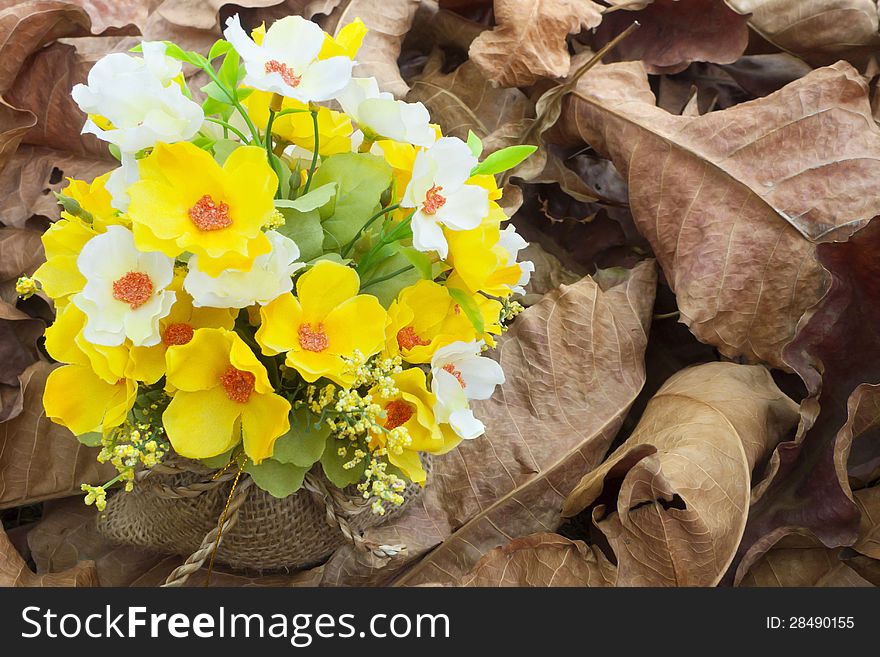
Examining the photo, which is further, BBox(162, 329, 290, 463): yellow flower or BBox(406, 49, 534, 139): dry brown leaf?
BBox(406, 49, 534, 139): dry brown leaf

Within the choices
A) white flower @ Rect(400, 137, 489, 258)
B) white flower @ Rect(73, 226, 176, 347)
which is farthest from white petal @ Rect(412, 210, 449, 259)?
white flower @ Rect(73, 226, 176, 347)

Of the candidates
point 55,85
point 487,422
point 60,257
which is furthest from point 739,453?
point 55,85

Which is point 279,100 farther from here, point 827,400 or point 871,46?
point 871,46

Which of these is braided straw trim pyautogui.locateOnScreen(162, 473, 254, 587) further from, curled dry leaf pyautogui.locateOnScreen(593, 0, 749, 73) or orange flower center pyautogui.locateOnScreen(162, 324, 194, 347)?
curled dry leaf pyautogui.locateOnScreen(593, 0, 749, 73)

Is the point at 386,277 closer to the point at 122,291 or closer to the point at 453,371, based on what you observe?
the point at 453,371

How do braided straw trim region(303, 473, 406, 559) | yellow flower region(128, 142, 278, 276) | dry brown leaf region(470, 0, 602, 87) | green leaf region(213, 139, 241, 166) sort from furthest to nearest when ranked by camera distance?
dry brown leaf region(470, 0, 602, 87) → braided straw trim region(303, 473, 406, 559) → green leaf region(213, 139, 241, 166) → yellow flower region(128, 142, 278, 276)
